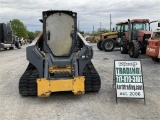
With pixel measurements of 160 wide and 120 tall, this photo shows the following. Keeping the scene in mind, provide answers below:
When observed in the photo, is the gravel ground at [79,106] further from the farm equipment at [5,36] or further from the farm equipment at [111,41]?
the farm equipment at [5,36]

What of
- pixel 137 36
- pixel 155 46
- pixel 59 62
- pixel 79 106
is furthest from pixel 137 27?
pixel 79 106

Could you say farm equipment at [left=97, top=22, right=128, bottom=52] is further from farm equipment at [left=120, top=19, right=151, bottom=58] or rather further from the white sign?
the white sign

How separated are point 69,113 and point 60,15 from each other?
126 inches

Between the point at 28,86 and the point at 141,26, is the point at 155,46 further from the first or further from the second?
the point at 28,86

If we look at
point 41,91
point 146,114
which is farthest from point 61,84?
point 146,114

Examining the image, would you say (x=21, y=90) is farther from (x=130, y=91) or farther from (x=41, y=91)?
(x=130, y=91)

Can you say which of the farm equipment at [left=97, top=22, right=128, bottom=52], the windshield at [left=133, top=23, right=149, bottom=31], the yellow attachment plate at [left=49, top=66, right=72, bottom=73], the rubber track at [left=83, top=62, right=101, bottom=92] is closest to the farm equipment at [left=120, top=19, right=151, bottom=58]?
the windshield at [left=133, top=23, right=149, bottom=31]

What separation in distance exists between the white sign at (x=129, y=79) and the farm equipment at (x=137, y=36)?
972 centimetres

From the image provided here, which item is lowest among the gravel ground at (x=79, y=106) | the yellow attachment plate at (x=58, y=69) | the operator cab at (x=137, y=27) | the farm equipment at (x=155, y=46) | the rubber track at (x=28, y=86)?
the gravel ground at (x=79, y=106)

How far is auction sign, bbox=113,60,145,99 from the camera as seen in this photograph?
275 inches

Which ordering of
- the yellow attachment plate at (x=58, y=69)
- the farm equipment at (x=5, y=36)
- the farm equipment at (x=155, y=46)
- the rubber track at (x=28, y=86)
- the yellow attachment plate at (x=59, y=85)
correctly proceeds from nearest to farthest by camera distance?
the yellow attachment plate at (x=59, y=85), the rubber track at (x=28, y=86), the yellow attachment plate at (x=58, y=69), the farm equipment at (x=155, y=46), the farm equipment at (x=5, y=36)

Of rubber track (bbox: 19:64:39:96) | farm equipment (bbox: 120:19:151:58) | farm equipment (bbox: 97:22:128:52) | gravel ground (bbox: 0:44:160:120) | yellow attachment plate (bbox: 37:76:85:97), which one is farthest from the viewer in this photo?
farm equipment (bbox: 97:22:128:52)

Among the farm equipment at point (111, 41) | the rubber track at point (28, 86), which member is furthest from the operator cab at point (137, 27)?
the rubber track at point (28, 86)

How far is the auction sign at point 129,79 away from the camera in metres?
6.98
